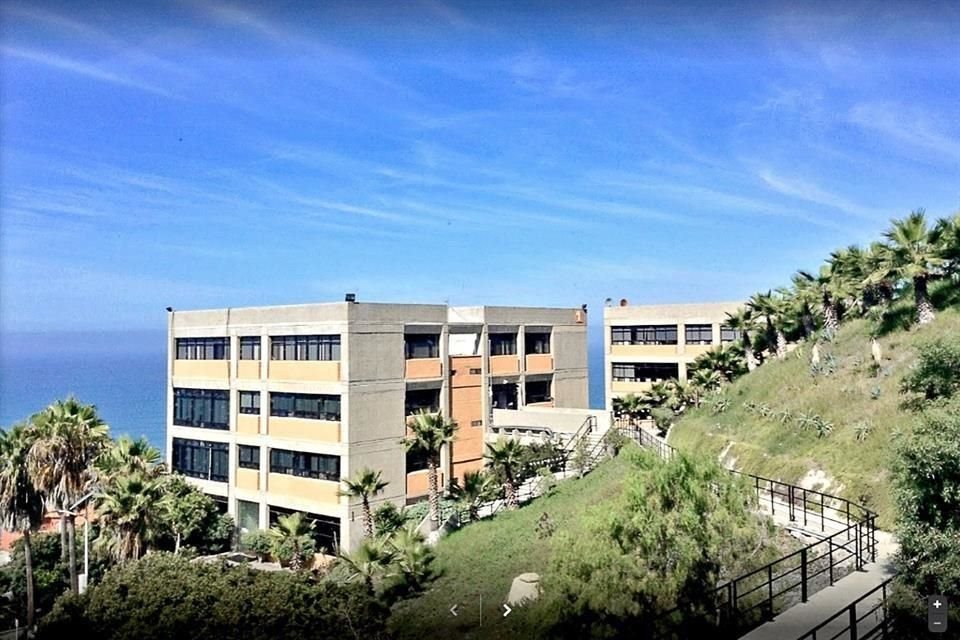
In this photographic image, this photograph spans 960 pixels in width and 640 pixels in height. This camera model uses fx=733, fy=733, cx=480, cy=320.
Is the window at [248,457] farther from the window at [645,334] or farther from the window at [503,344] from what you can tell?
the window at [645,334]

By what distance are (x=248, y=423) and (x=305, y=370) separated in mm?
5469

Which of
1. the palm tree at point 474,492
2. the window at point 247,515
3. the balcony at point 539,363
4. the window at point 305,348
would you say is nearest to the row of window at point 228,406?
the window at point 305,348

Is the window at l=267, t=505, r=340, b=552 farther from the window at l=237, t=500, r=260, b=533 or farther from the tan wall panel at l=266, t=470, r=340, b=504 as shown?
the window at l=237, t=500, r=260, b=533

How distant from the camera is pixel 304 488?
116 feet

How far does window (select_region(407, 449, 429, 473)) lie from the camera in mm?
36125

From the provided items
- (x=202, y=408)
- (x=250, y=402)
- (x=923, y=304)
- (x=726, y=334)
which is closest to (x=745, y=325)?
(x=726, y=334)

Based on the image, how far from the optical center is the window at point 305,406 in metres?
34.5

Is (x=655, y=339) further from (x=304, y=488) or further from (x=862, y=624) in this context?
(x=862, y=624)

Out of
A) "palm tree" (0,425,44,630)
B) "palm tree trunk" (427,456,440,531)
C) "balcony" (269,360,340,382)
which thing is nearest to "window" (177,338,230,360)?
"balcony" (269,360,340,382)

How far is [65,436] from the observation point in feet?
86.4

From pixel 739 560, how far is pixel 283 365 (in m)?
28.2

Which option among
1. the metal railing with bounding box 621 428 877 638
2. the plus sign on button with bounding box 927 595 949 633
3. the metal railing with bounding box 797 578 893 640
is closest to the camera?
the plus sign on button with bounding box 927 595 949 633

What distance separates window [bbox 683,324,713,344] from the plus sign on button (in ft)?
142

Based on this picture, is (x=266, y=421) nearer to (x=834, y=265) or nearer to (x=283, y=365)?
(x=283, y=365)
